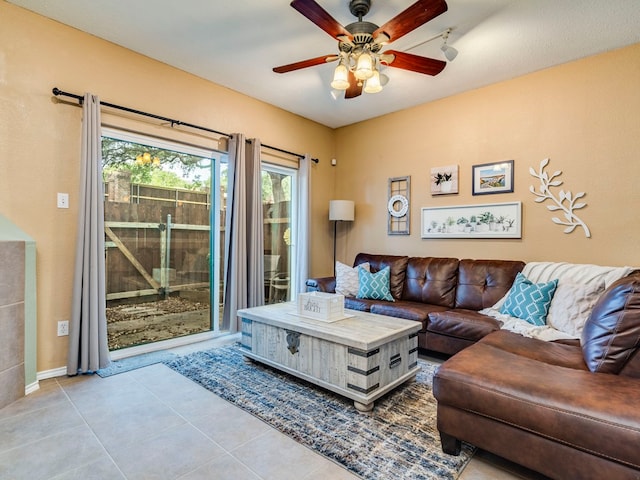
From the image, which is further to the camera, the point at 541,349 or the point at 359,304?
the point at 359,304

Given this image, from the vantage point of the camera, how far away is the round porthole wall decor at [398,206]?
4.25 m

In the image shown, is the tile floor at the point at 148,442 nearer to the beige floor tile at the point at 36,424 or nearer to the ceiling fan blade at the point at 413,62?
the beige floor tile at the point at 36,424

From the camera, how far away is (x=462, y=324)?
282 cm

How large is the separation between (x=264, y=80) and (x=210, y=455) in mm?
3382

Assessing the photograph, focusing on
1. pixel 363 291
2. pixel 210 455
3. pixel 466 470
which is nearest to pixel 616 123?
pixel 363 291

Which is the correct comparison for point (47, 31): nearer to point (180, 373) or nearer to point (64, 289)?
point (64, 289)

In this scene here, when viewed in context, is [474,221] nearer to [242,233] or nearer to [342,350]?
[342,350]

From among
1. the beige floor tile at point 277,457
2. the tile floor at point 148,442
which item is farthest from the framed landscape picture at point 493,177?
the beige floor tile at point 277,457

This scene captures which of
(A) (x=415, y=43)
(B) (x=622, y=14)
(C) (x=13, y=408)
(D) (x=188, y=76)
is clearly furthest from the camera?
(D) (x=188, y=76)

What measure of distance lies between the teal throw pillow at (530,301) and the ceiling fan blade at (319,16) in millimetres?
2447

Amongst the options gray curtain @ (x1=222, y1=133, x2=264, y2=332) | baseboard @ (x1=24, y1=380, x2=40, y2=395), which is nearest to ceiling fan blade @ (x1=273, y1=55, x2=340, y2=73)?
gray curtain @ (x1=222, y1=133, x2=264, y2=332)

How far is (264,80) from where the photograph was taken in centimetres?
353

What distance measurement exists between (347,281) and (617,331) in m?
2.55

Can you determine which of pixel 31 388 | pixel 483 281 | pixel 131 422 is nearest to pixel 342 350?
pixel 131 422
